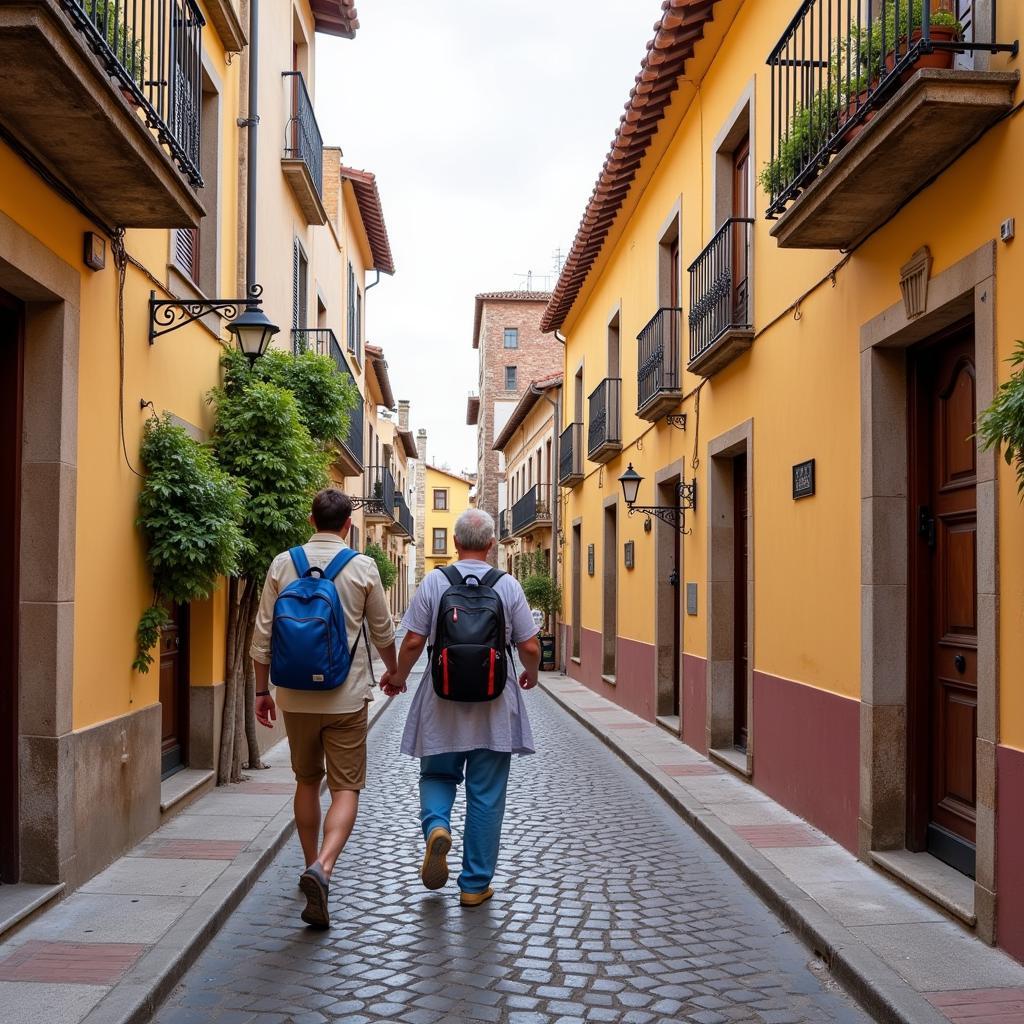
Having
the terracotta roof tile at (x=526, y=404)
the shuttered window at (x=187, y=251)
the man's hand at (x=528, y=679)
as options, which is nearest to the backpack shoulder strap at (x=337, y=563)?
the man's hand at (x=528, y=679)

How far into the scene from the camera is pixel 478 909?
552 cm

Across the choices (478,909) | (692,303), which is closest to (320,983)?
(478,909)

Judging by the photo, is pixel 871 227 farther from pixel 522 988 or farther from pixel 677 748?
pixel 677 748

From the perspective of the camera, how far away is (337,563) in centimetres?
544

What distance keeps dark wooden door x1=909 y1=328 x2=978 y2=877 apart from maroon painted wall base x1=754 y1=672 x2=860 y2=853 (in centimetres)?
46

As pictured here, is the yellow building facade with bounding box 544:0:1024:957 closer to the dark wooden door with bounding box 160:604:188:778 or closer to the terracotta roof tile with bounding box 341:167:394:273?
the dark wooden door with bounding box 160:604:188:778

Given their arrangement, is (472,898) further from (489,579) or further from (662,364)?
(662,364)

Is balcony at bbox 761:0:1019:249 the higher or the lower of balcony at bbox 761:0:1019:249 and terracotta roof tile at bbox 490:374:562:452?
the lower

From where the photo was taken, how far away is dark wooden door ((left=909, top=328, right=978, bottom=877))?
18.6 feet

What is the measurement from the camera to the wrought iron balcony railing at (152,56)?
4988 millimetres

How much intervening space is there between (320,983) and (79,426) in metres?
3.02

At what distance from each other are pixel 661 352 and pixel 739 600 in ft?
10.9

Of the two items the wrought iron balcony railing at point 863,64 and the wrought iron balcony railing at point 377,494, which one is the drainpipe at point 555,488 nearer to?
the wrought iron balcony railing at point 377,494

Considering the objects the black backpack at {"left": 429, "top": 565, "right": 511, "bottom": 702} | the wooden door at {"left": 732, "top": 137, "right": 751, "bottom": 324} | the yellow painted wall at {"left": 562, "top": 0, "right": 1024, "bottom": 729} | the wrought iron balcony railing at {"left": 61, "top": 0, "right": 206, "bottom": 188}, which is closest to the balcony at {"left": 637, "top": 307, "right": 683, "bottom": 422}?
the yellow painted wall at {"left": 562, "top": 0, "right": 1024, "bottom": 729}
